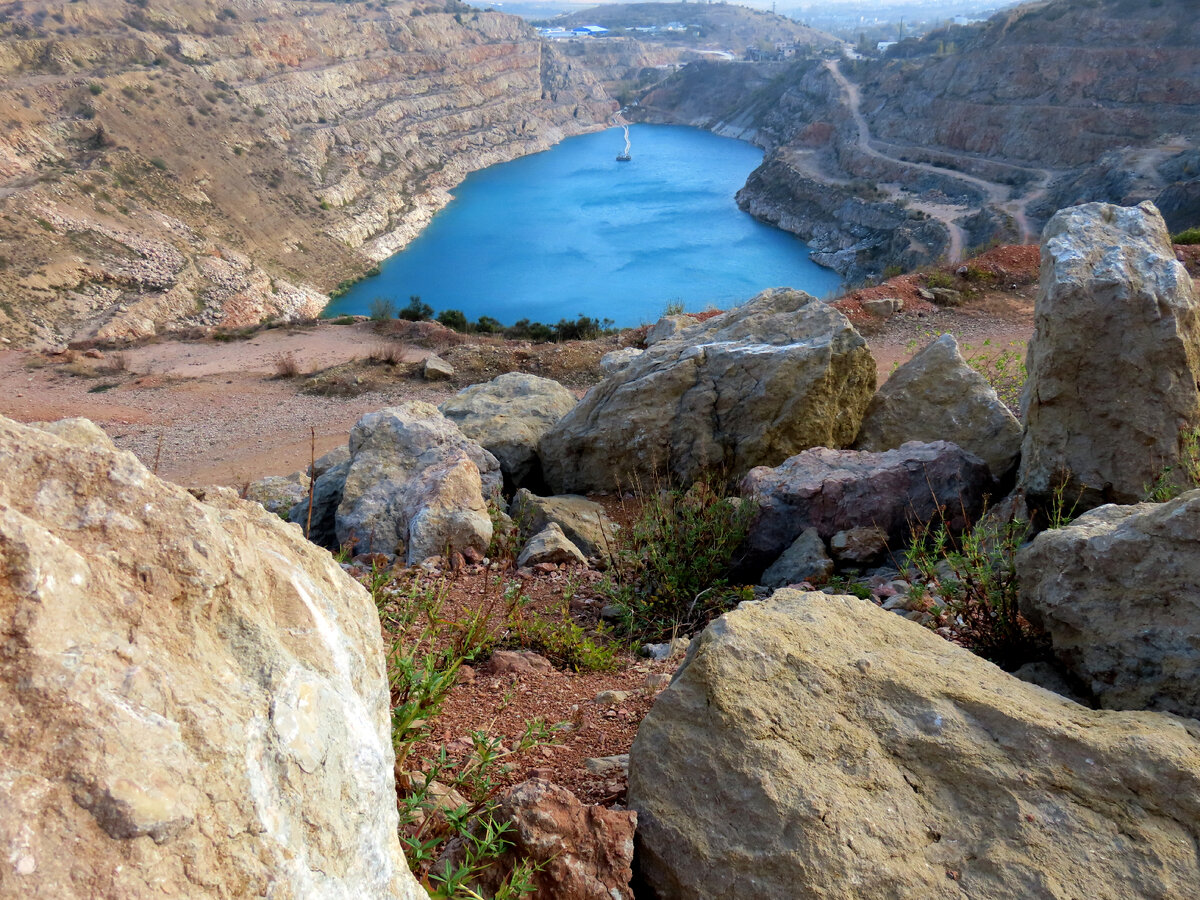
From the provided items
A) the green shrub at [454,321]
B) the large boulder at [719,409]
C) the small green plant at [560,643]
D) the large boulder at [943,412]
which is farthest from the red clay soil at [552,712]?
the green shrub at [454,321]

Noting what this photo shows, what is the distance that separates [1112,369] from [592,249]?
4048 centimetres

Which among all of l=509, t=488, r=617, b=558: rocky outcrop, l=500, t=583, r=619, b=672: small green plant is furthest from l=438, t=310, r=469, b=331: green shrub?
l=500, t=583, r=619, b=672: small green plant

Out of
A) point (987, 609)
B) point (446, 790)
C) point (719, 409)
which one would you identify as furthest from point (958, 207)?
point (446, 790)

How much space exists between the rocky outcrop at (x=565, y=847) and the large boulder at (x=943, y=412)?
4950 mm

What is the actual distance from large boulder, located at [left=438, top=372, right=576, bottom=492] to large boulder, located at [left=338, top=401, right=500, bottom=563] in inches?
23.7

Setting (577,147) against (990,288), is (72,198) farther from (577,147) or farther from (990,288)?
(577,147)

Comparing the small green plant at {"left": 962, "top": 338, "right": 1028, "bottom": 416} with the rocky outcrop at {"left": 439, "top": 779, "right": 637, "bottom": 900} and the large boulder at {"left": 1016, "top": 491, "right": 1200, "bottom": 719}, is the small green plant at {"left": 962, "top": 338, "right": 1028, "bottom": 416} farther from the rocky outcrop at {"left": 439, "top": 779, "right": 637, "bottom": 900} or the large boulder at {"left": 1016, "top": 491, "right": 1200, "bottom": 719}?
the rocky outcrop at {"left": 439, "top": 779, "right": 637, "bottom": 900}

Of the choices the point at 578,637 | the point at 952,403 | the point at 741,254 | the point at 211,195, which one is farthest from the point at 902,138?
the point at 578,637

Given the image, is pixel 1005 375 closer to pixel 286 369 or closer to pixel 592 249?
pixel 286 369

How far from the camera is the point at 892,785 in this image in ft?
7.66

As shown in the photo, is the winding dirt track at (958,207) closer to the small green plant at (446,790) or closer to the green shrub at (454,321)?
the green shrub at (454,321)

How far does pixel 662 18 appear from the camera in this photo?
455 feet

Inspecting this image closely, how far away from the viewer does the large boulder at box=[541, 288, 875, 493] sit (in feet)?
23.0

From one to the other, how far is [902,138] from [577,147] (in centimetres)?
3009
